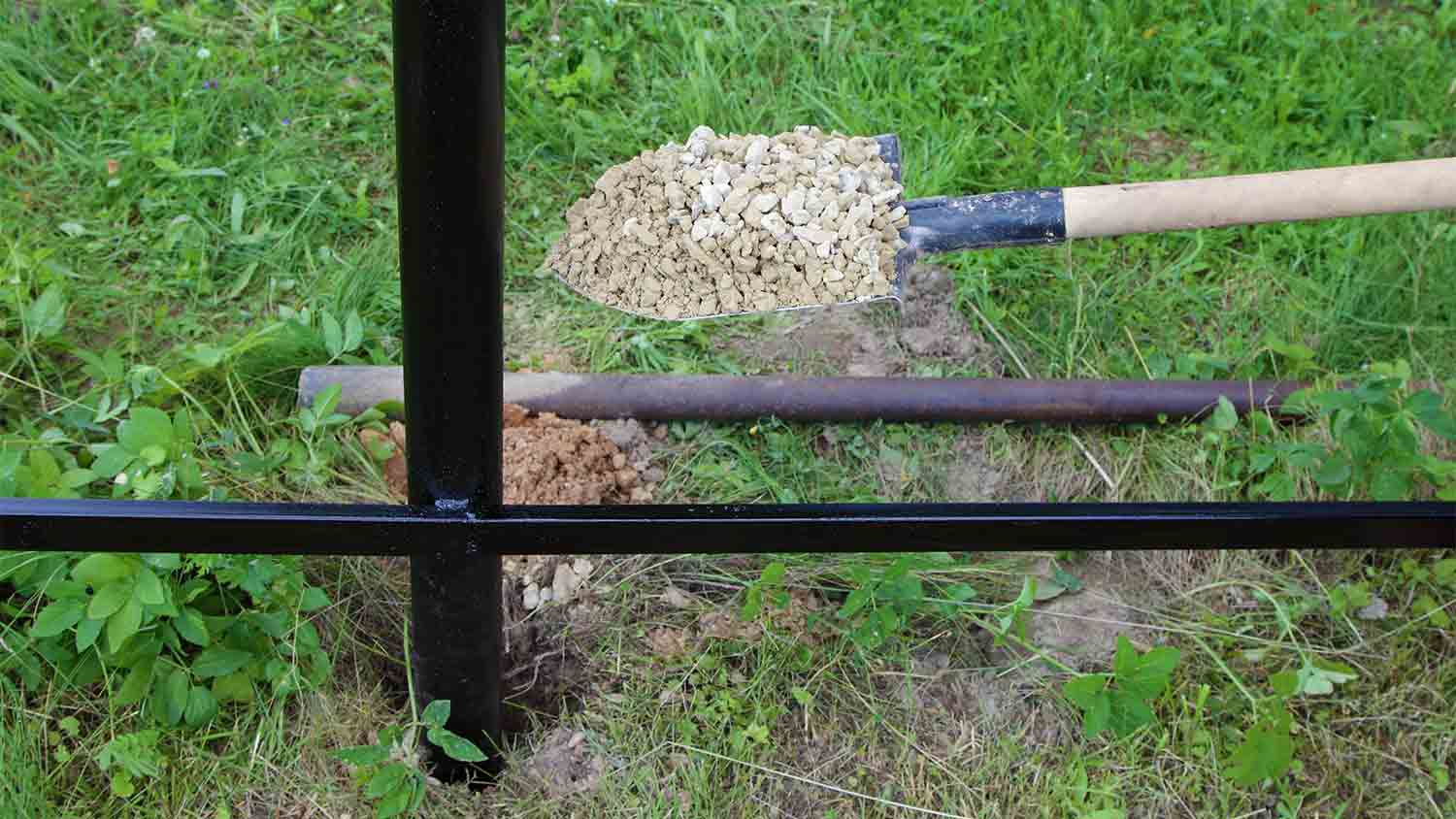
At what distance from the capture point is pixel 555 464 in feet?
7.97

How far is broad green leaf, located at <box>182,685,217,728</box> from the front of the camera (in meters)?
2.03

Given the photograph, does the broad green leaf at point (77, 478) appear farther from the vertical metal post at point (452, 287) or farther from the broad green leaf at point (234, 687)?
the vertical metal post at point (452, 287)

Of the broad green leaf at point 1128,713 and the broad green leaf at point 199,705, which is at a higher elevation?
the broad green leaf at point 1128,713

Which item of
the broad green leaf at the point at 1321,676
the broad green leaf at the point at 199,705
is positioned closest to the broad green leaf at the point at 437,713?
the broad green leaf at the point at 199,705

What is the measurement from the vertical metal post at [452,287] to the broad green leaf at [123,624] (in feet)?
1.31

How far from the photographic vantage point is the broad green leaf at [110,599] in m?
1.89

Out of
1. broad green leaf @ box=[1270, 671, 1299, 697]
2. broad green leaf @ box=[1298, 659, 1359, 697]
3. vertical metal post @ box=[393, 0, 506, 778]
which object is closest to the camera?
vertical metal post @ box=[393, 0, 506, 778]

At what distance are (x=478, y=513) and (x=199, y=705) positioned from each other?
69 cm

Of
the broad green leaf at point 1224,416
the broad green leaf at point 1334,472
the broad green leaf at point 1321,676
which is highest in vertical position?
the broad green leaf at point 1224,416

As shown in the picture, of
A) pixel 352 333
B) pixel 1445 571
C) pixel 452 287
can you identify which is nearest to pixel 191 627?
pixel 352 333

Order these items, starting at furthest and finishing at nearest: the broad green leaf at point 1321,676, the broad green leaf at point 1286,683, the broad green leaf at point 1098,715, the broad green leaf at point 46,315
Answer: the broad green leaf at point 46,315 → the broad green leaf at point 1321,676 → the broad green leaf at point 1286,683 → the broad green leaf at point 1098,715

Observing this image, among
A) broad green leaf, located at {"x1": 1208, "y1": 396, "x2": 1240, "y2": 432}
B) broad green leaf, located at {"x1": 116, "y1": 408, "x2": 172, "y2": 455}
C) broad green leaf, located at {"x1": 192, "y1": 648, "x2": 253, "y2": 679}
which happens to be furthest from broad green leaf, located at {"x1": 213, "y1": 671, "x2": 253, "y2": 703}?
broad green leaf, located at {"x1": 1208, "y1": 396, "x2": 1240, "y2": 432}

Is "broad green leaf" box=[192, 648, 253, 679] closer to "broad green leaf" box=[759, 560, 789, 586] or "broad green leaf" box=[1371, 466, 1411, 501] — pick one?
"broad green leaf" box=[759, 560, 789, 586]

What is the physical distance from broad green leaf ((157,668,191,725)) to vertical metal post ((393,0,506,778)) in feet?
1.38
